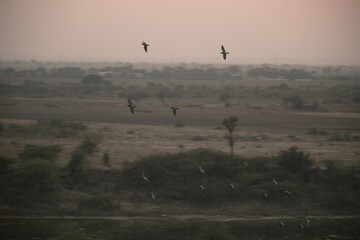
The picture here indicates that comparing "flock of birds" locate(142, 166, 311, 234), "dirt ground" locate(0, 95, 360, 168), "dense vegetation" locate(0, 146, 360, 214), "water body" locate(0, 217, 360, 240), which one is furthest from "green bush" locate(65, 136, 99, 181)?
"water body" locate(0, 217, 360, 240)

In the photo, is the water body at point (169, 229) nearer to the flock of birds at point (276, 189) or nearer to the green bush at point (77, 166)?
the flock of birds at point (276, 189)

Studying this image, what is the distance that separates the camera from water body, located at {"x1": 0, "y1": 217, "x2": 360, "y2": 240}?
87.4 feet

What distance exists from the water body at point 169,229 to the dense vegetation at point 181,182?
1.77m

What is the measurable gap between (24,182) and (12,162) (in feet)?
8.62

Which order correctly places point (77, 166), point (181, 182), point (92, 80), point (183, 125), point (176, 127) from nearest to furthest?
point (181, 182) → point (77, 166) → point (176, 127) → point (183, 125) → point (92, 80)

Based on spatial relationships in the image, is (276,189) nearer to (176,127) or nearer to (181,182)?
(181,182)

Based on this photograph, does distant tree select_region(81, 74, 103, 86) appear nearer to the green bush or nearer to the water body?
the green bush

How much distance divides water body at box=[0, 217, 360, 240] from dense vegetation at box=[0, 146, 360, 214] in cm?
177

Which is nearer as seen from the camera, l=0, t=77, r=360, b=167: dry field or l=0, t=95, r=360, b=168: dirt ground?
l=0, t=95, r=360, b=168: dirt ground

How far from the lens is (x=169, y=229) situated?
91.9ft

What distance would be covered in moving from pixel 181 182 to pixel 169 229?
5940mm

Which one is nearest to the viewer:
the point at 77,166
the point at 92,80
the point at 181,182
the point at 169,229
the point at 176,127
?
the point at 169,229

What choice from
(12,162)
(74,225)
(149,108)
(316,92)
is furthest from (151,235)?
(316,92)

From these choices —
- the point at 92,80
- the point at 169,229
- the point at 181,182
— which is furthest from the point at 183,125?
the point at 92,80
